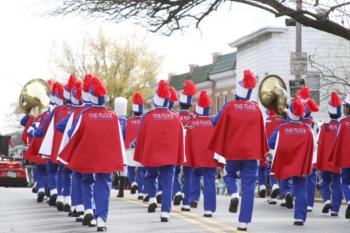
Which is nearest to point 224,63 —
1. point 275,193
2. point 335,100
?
point 275,193

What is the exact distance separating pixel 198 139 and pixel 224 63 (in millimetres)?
41816

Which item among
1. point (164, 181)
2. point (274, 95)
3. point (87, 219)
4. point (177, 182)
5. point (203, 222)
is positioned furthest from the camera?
point (274, 95)

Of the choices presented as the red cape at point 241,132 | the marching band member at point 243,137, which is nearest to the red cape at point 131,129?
the marching band member at point 243,137

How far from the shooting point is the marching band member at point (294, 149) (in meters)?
15.8

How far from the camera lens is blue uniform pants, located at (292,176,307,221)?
15070 millimetres

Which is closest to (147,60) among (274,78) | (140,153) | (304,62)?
(304,62)

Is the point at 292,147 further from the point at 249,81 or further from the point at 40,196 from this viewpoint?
the point at 40,196

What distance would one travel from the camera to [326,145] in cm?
1867

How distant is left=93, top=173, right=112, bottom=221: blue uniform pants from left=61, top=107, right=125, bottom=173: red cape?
0.14 m

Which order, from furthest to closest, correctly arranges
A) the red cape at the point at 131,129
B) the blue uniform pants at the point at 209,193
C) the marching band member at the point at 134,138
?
1. the red cape at the point at 131,129
2. the marching band member at the point at 134,138
3. the blue uniform pants at the point at 209,193

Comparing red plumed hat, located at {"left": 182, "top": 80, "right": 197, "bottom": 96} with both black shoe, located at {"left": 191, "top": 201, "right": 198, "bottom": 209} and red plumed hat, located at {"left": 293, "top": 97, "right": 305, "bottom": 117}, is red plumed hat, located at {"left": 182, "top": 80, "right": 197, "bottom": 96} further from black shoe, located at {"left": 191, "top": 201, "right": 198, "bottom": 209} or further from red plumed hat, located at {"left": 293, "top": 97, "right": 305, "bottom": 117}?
red plumed hat, located at {"left": 293, "top": 97, "right": 305, "bottom": 117}

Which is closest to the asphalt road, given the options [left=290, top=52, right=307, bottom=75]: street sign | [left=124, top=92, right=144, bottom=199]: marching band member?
[left=124, top=92, right=144, bottom=199]: marching band member

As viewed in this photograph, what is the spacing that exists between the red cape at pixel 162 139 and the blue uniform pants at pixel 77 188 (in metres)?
1.45

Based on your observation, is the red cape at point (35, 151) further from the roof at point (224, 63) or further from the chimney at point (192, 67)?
the chimney at point (192, 67)
